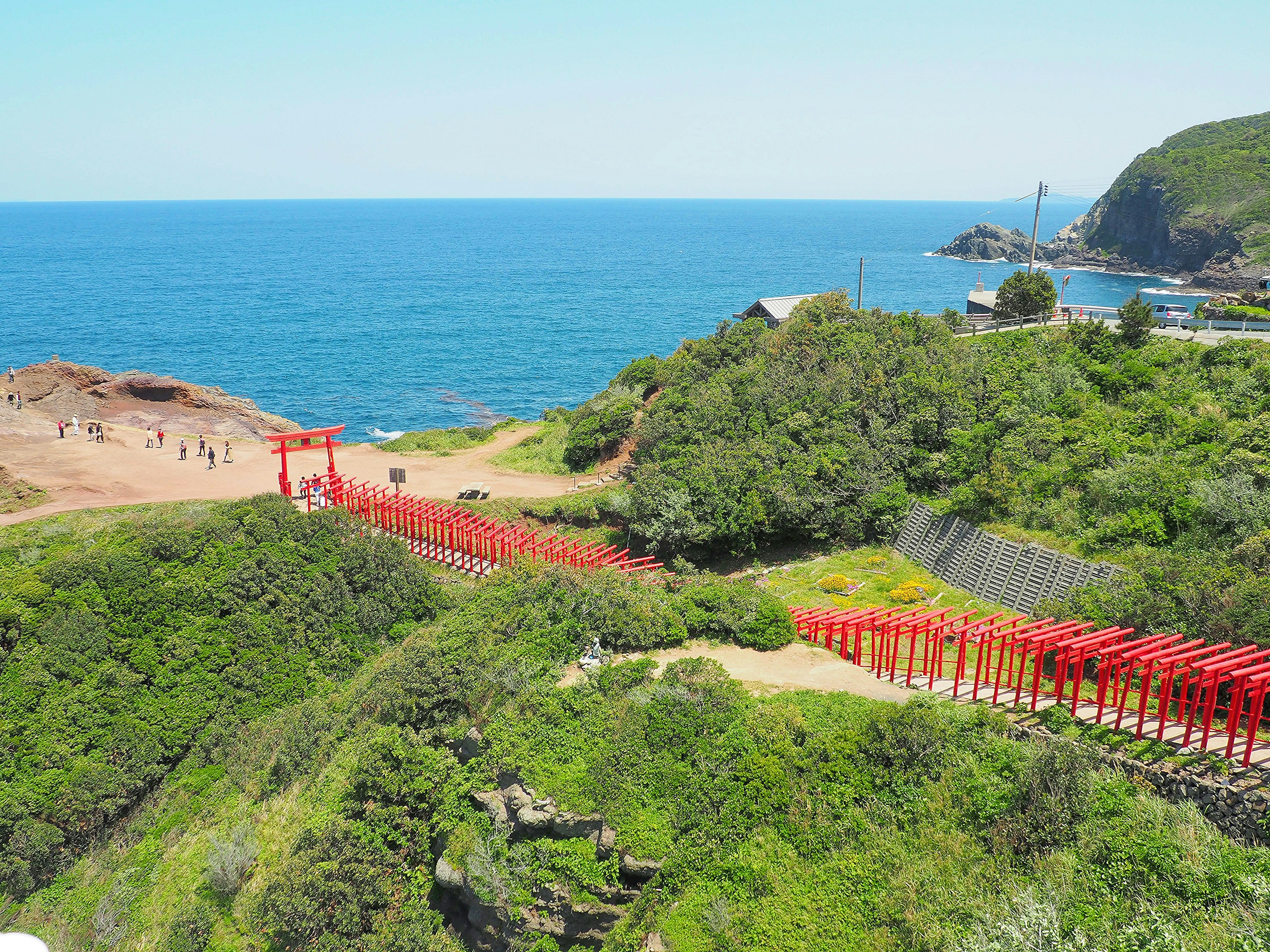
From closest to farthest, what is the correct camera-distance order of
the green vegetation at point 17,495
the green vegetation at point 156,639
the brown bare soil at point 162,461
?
the green vegetation at point 156,639
the green vegetation at point 17,495
the brown bare soil at point 162,461

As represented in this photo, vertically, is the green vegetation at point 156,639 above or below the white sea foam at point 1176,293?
below

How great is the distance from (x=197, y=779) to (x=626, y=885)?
1191cm

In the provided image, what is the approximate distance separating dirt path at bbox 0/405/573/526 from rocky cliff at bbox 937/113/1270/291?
3921 inches

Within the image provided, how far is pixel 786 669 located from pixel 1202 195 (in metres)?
132

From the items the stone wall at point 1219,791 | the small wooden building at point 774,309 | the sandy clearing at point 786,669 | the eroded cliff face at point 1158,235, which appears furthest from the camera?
the eroded cliff face at point 1158,235

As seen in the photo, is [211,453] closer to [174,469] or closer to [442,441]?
[174,469]

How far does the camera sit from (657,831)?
14281mm

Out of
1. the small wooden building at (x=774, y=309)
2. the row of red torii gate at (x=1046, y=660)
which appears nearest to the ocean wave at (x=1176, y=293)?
the small wooden building at (x=774, y=309)

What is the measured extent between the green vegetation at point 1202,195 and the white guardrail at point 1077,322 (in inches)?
2967

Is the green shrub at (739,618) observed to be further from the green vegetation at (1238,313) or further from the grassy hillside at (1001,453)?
the green vegetation at (1238,313)

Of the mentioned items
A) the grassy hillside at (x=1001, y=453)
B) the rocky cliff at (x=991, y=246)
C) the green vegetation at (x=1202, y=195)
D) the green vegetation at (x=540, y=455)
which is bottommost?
the green vegetation at (x=540, y=455)

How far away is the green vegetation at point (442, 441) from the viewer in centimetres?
4406

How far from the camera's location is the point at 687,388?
38.9m

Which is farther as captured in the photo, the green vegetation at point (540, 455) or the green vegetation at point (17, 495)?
the green vegetation at point (540, 455)
